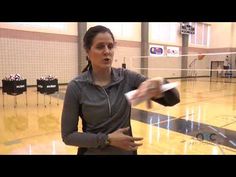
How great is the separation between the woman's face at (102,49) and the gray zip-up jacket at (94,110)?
13cm

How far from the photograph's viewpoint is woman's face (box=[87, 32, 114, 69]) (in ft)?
4.93

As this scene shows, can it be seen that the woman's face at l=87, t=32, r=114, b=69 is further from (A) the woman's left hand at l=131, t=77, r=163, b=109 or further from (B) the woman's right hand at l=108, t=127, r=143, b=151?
(B) the woman's right hand at l=108, t=127, r=143, b=151

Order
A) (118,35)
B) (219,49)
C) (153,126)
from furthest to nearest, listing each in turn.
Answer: (219,49) → (118,35) → (153,126)

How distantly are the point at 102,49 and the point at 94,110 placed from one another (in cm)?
38

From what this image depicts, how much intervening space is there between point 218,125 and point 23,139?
14.4 ft

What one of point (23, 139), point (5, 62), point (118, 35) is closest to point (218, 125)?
point (23, 139)

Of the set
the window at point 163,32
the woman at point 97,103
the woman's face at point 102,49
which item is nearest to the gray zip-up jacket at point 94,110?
the woman at point 97,103

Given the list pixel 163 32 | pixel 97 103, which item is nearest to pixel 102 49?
pixel 97 103

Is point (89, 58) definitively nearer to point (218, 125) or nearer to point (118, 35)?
Result: point (218, 125)

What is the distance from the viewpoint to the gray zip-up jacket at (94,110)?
1.48 m

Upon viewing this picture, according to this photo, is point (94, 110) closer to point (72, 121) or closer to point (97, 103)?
point (97, 103)

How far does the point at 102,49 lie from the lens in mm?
1506

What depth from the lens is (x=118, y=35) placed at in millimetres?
16938

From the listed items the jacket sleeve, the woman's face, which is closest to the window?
the woman's face
